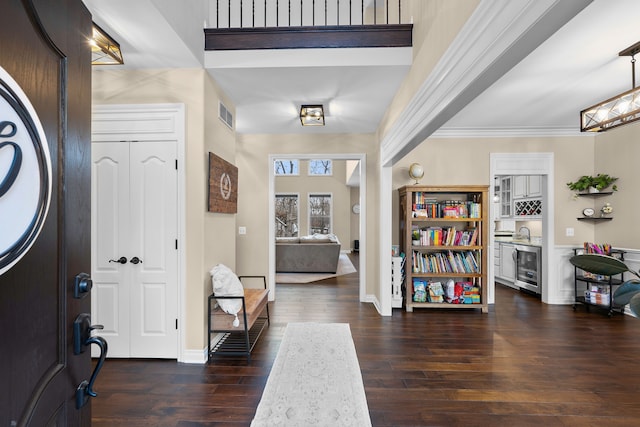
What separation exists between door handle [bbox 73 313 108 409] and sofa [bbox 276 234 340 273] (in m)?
6.25

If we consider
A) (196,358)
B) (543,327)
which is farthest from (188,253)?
(543,327)

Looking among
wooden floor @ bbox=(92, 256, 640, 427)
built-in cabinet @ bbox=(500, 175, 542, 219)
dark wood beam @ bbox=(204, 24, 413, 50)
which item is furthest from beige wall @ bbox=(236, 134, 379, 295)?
built-in cabinet @ bbox=(500, 175, 542, 219)

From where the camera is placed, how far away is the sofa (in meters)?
7.18

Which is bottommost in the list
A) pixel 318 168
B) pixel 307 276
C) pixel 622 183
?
pixel 307 276

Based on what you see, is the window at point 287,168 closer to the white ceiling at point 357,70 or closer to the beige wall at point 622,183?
the white ceiling at point 357,70

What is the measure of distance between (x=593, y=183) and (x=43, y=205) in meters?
5.96

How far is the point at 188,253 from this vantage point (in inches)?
112

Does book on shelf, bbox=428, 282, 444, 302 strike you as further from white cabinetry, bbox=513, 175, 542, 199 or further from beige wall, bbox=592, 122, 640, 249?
white cabinetry, bbox=513, 175, 542, 199

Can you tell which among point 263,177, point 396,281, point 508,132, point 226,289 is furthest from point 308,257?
point 508,132

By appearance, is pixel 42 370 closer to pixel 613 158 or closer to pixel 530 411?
pixel 530 411

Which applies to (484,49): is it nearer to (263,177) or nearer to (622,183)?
(263,177)

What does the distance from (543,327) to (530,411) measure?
200 cm

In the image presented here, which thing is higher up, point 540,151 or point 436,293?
point 540,151

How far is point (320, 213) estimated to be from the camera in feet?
39.1
